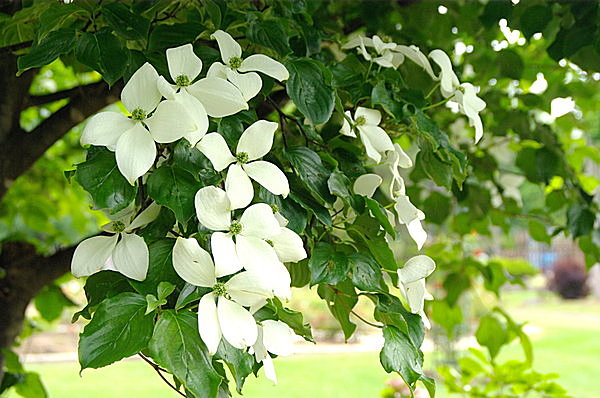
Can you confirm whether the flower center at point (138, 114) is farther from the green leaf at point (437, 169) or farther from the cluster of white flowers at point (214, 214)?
the green leaf at point (437, 169)

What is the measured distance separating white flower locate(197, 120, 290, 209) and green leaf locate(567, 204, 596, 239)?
0.51 metres

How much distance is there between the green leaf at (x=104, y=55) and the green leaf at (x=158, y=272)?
12 cm

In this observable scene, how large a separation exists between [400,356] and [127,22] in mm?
256

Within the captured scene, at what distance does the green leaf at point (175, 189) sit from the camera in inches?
14.3

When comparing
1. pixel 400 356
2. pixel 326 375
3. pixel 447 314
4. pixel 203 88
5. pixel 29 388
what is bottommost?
pixel 326 375

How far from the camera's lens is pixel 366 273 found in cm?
43

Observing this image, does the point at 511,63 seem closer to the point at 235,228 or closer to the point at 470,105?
the point at 470,105

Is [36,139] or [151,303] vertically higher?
[151,303]

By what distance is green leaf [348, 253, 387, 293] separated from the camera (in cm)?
43

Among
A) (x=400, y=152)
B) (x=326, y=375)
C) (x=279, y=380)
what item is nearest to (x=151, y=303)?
(x=400, y=152)

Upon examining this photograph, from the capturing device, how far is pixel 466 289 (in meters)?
1.04

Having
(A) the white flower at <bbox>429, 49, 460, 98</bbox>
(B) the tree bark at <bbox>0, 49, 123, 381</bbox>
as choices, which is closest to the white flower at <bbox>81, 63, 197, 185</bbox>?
(A) the white flower at <bbox>429, 49, 460, 98</bbox>

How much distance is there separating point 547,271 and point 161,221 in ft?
34.0

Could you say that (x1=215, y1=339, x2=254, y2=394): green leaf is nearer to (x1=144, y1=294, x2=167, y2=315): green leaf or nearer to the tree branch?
(x1=144, y1=294, x2=167, y2=315): green leaf
